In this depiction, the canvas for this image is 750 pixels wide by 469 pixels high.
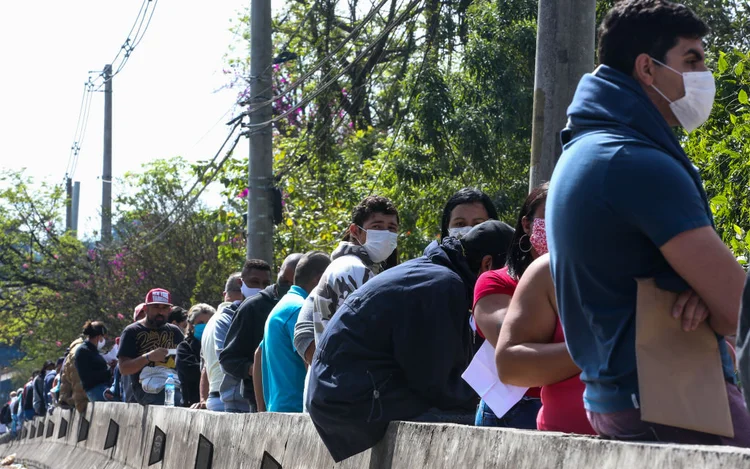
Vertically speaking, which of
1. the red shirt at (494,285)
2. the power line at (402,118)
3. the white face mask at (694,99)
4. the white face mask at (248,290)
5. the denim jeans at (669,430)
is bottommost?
the white face mask at (248,290)

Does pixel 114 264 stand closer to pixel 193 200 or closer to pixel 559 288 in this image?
pixel 193 200

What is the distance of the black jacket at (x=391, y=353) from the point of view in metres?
5.10

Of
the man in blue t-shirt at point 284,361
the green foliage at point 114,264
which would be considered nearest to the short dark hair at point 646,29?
the man in blue t-shirt at point 284,361

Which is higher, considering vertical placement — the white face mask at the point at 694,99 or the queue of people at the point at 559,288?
the white face mask at the point at 694,99

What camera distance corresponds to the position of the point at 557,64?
705 centimetres

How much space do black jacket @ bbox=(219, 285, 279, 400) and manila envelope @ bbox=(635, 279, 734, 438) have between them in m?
6.49

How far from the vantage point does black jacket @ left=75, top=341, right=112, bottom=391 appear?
16.9 meters

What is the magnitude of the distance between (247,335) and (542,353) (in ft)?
18.9

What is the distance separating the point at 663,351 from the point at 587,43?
163 inches

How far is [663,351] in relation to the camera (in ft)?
10.5

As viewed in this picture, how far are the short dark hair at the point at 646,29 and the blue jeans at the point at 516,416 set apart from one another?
190 centimetres

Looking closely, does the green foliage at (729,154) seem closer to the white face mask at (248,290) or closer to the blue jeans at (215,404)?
the white face mask at (248,290)

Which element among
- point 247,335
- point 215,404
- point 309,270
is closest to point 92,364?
point 215,404

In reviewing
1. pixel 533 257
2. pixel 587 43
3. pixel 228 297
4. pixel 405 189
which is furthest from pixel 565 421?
pixel 405 189
